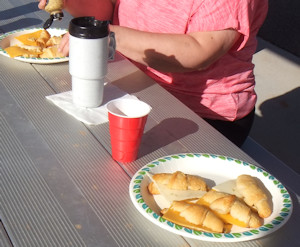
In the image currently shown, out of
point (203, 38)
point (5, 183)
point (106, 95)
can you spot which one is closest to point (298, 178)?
point (203, 38)

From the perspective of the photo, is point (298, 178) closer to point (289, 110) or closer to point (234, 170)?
point (234, 170)

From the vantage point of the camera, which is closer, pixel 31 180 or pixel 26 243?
pixel 26 243

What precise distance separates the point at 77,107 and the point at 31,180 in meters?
0.38

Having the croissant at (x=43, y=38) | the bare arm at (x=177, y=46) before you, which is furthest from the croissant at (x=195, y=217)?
the croissant at (x=43, y=38)

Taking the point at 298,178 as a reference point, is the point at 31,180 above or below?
above

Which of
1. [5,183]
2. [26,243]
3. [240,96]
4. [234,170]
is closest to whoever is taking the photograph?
[26,243]

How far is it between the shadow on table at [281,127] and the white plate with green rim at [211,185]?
5.64 ft

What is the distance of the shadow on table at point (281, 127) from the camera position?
3.00m

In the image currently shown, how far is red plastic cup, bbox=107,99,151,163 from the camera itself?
1174mm

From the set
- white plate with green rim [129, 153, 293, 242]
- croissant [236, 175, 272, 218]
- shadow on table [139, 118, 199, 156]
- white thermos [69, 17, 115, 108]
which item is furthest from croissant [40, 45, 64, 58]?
croissant [236, 175, 272, 218]

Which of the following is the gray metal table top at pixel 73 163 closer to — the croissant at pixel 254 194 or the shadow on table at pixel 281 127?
the croissant at pixel 254 194

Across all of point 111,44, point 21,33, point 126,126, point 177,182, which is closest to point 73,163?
point 126,126

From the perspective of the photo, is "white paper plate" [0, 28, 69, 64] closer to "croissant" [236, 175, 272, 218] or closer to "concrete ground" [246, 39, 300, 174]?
"croissant" [236, 175, 272, 218]

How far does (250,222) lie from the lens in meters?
1.03
